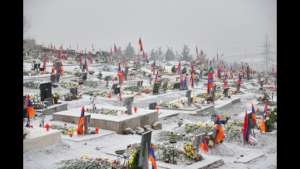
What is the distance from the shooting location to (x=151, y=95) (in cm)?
1630

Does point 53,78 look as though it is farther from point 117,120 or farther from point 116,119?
point 117,120

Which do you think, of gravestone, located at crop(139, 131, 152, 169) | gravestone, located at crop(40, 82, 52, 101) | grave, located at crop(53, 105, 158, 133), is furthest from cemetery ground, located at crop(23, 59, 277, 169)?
gravestone, located at crop(139, 131, 152, 169)

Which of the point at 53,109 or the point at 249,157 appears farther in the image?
the point at 53,109

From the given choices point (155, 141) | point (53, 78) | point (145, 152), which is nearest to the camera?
point (145, 152)

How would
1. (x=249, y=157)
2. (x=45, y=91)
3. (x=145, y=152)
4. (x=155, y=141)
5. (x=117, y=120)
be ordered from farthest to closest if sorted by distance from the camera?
(x=45, y=91) < (x=117, y=120) < (x=155, y=141) < (x=249, y=157) < (x=145, y=152)

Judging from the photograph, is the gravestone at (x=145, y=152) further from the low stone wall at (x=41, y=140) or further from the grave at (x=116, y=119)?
the grave at (x=116, y=119)

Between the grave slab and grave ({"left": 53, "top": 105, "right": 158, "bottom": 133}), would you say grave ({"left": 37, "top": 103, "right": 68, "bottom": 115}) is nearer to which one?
grave ({"left": 53, "top": 105, "right": 158, "bottom": 133})

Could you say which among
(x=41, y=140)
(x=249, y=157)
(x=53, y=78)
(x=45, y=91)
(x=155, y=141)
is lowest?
(x=249, y=157)

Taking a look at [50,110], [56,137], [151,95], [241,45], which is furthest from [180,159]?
[241,45]

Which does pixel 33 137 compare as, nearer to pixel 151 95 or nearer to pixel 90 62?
pixel 151 95

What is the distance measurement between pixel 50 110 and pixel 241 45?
1281 cm

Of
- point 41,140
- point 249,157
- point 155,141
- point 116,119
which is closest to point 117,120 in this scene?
point 116,119
